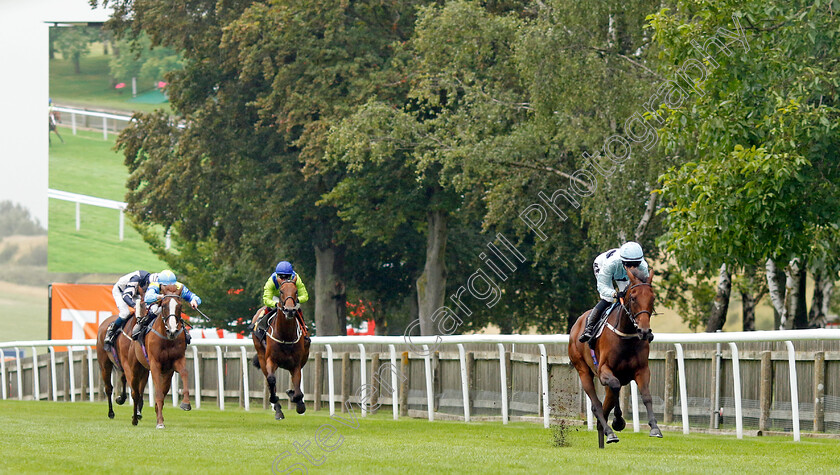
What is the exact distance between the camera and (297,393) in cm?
1503

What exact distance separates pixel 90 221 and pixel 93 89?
902cm

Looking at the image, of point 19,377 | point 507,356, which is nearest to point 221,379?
point 507,356

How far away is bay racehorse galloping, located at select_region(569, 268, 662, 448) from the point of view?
35.9ft

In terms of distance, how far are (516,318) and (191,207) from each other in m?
11.1

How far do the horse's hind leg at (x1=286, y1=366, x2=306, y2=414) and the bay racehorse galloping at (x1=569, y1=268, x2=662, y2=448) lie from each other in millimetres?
4282

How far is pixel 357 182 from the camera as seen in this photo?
111 feet

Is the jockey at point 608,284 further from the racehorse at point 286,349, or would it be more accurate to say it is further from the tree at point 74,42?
the tree at point 74,42

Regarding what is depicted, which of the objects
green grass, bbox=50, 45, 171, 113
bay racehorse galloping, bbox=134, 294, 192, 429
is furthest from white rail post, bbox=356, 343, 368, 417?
green grass, bbox=50, 45, 171, 113

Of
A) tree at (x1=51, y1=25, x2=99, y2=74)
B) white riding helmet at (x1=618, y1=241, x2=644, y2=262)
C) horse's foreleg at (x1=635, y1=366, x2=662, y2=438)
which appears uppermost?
tree at (x1=51, y1=25, x2=99, y2=74)

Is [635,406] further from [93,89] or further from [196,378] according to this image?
[93,89]

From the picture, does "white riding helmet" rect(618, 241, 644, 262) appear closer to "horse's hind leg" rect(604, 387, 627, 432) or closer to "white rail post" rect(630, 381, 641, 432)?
"horse's hind leg" rect(604, 387, 627, 432)

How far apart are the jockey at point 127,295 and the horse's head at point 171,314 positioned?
5.98 ft

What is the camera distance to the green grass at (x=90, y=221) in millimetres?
71062

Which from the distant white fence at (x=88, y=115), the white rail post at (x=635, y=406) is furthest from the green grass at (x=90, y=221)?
the white rail post at (x=635, y=406)
